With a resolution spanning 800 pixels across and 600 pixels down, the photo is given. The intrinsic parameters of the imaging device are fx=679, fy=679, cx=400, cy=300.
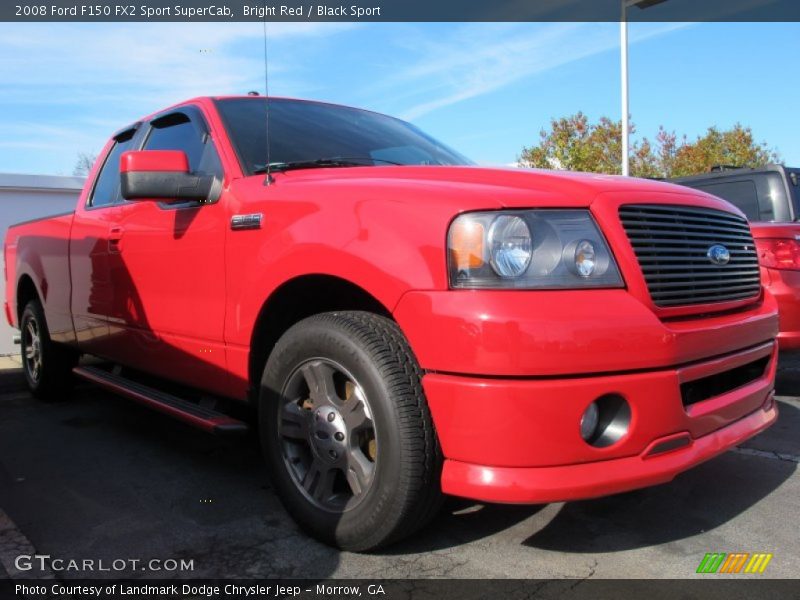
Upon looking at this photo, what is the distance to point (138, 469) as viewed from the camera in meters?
3.77

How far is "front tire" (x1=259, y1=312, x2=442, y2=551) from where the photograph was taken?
7.55 feet

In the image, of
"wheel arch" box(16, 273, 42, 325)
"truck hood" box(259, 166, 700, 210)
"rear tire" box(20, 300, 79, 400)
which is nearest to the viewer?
"truck hood" box(259, 166, 700, 210)

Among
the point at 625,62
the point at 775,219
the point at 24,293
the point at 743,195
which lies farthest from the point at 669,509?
the point at 625,62

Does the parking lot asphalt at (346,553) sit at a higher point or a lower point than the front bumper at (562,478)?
lower

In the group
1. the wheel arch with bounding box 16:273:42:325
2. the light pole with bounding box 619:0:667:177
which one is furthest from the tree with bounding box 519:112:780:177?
the wheel arch with bounding box 16:273:42:325

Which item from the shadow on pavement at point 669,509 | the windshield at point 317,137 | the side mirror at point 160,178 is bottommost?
the shadow on pavement at point 669,509

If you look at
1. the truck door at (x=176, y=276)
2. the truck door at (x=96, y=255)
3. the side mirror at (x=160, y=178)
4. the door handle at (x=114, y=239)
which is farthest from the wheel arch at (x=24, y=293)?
the side mirror at (x=160, y=178)

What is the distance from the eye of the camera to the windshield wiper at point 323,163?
3.22 metres

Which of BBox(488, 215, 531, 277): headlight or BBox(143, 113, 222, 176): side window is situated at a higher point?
BBox(143, 113, 222, 176): side window

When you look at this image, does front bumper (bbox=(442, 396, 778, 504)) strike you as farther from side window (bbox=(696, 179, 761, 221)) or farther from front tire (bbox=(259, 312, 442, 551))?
side window (bbox=(696, 179, 761, 221))

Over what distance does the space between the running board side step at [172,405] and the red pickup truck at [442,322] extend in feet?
0.08

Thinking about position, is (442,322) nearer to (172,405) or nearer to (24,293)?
(172,405)

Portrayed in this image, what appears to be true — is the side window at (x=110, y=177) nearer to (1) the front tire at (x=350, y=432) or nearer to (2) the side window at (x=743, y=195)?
(1) the front tire at (x=350, y=432)

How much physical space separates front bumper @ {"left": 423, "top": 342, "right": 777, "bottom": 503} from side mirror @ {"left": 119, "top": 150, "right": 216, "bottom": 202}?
1.67 meters
